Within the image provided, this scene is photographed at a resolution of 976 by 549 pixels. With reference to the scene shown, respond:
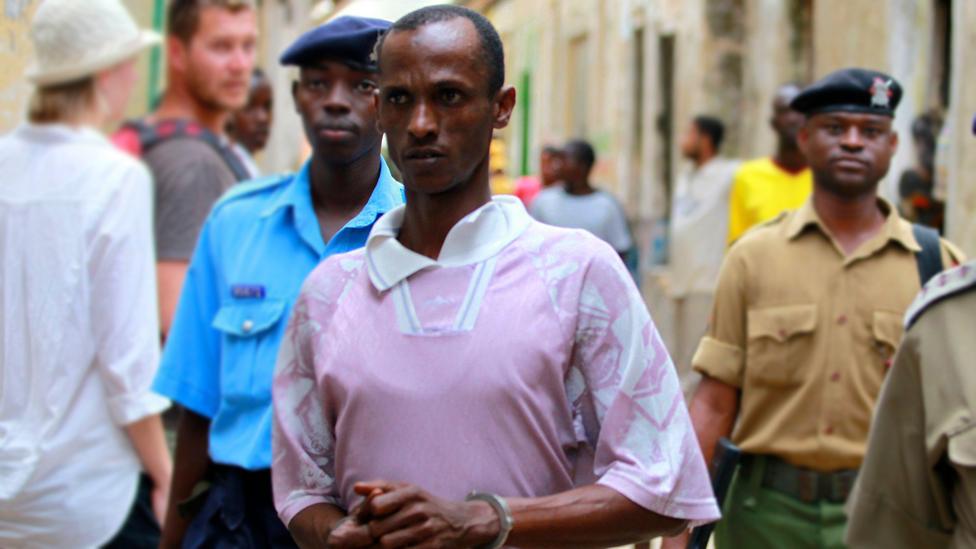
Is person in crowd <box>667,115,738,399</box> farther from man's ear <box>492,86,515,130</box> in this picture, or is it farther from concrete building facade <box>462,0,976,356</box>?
man's ear <box>492,86,515,130</box>

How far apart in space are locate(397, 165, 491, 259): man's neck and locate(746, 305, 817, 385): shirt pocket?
2372 mm

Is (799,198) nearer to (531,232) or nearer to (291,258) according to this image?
(291,258)

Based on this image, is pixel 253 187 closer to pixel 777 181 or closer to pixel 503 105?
pixel 503 105

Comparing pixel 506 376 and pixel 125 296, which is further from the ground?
pixel 506 376

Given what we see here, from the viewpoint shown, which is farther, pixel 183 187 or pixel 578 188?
pixel 578 188

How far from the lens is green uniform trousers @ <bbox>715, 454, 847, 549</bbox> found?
4570 mm

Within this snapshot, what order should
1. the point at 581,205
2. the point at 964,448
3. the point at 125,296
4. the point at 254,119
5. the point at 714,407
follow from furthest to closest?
the point at 581,205, the point at 254,119, the point at 714,407, the point at 125,296, the point at 964,448

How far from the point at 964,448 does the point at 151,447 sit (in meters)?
1.99

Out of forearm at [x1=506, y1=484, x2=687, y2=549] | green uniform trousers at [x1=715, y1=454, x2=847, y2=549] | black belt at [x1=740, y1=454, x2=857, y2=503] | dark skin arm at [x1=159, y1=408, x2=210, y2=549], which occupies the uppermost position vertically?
forearm at [x1=506, y1=484, x2=687, y2=549]

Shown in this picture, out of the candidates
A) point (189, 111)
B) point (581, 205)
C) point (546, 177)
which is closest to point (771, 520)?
point (189, 111)

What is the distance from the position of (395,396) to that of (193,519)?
57.3 inches

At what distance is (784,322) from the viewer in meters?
4.63

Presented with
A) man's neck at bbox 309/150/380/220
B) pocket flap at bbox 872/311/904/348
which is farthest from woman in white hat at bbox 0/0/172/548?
pocket flap at bbox 872/311/904/348

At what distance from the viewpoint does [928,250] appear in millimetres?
4660
